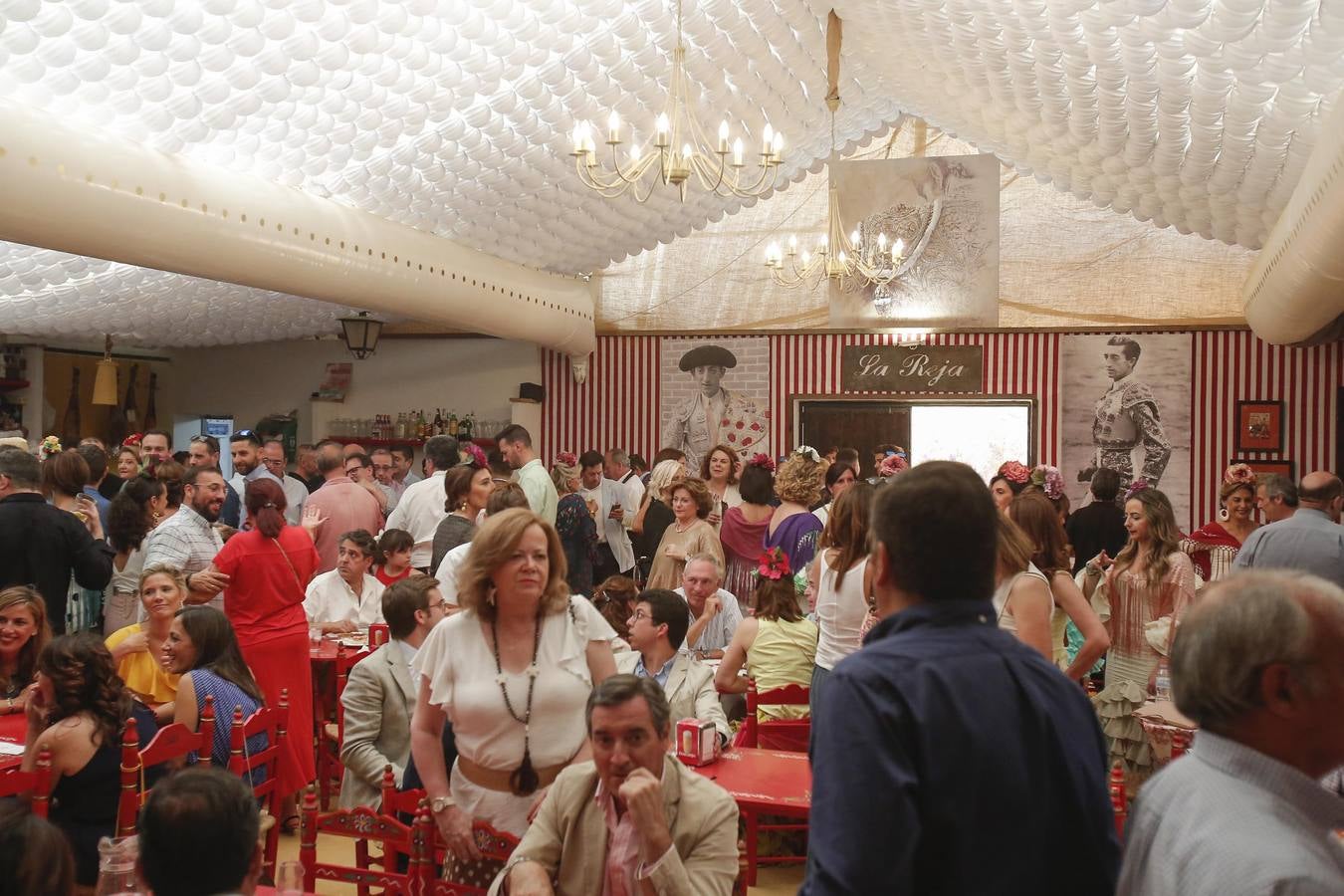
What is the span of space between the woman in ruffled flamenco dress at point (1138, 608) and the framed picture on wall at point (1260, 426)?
685 cm

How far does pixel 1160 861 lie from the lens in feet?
Answer: 4.90

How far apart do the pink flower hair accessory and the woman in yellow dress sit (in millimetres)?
5549

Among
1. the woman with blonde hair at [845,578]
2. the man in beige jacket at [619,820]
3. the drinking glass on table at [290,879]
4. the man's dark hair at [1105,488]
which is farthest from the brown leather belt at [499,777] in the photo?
the man's dark hair at [1105,488]

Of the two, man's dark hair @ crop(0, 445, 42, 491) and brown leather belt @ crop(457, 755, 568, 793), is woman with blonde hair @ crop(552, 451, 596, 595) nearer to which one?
man's dark hair @ crop(0, 445, 42, 491)

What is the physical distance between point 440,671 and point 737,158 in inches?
161

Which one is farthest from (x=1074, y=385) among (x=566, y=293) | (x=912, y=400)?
(x=566, y=293)

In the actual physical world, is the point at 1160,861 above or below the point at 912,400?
below

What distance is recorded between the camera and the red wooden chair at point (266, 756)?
3740 mm

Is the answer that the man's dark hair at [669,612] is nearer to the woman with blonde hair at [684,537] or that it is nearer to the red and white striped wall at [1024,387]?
the woman with blonde hair at [684,537]

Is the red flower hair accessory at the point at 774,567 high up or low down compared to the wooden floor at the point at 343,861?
up

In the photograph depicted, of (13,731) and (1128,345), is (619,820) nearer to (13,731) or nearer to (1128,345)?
(13,731)

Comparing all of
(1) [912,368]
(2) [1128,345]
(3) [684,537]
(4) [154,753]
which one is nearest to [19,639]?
(4) [154,753]

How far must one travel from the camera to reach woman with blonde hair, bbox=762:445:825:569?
6.48 meters

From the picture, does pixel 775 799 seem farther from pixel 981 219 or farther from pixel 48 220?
pixel 981 219
